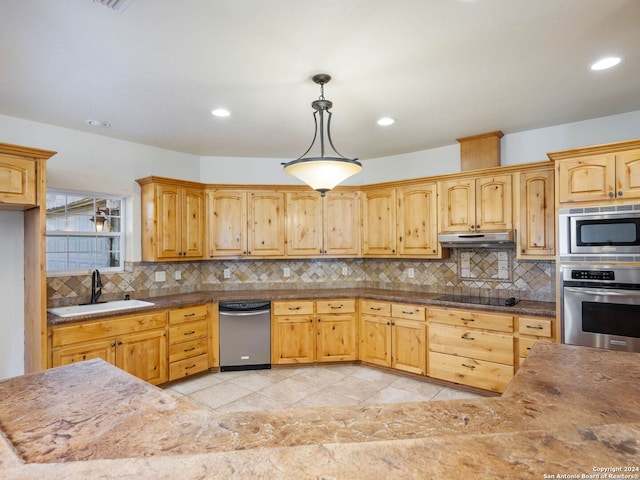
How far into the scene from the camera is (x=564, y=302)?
3.03 meters

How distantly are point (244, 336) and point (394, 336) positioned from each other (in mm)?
1727

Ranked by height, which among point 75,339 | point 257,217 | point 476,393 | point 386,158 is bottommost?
point 476,393

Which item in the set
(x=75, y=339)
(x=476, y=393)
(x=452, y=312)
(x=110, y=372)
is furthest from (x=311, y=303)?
(x=110, y=372)

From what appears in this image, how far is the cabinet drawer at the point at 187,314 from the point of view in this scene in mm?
3883

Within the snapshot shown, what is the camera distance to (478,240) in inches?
147

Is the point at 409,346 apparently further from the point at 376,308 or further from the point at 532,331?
the point at 532,331

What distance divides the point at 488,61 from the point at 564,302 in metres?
2.03

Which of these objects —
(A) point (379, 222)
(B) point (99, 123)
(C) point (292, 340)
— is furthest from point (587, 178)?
(B) point (99, 123)

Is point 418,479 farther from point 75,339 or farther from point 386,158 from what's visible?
point 386,158

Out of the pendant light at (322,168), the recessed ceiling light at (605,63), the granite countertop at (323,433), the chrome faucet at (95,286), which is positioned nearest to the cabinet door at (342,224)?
the pendant light at (322,168)

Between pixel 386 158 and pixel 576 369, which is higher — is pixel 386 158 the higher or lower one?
the higher one

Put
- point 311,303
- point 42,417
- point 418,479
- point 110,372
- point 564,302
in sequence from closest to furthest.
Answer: point 418,479, point 42,417, point 110,372, point 564,302, point 311,303

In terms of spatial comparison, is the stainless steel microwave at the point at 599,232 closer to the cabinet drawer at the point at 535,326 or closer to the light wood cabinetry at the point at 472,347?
the cabinet drawer at the point at 535,326

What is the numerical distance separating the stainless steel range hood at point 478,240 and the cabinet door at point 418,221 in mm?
152
